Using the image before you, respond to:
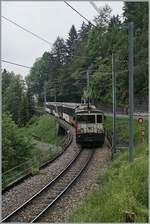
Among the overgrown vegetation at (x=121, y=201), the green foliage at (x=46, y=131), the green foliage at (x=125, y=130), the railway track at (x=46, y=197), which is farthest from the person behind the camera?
the green foliage at (x=46, y=131)

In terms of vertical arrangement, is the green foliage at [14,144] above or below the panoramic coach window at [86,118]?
below

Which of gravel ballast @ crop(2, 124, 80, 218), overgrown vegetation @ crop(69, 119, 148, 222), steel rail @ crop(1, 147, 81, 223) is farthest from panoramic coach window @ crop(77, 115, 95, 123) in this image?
overgrown vegetation @ crop(69, 119, 148, 222)

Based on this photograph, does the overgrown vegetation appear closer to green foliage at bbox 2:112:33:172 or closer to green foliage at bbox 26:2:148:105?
green foliage at bbox 2:112:33:172

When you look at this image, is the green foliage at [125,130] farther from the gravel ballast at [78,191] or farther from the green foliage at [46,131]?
the green foliage at [46,131]

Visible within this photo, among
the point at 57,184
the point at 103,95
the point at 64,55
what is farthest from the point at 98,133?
the point at 64,55

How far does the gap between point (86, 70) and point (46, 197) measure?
174 ft

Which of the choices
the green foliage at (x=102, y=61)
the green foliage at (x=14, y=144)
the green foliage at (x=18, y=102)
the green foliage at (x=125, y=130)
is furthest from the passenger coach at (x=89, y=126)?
the green foliage at (x=18, y=102)

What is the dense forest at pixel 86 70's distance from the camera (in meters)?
36.6

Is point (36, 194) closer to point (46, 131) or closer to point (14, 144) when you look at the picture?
point (14, 144)

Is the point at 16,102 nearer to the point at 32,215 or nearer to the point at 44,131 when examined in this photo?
the point at 44,131

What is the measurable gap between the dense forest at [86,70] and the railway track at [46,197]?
20.5ft

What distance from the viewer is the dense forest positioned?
36647 mm

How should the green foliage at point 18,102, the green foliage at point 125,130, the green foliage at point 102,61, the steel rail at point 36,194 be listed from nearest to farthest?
the steel rail at point 36,194
the green foliage at point 125,130
the green foliage at point 102,61
the green foliage at point 18,102

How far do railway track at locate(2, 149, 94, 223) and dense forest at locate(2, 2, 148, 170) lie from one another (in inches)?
246
